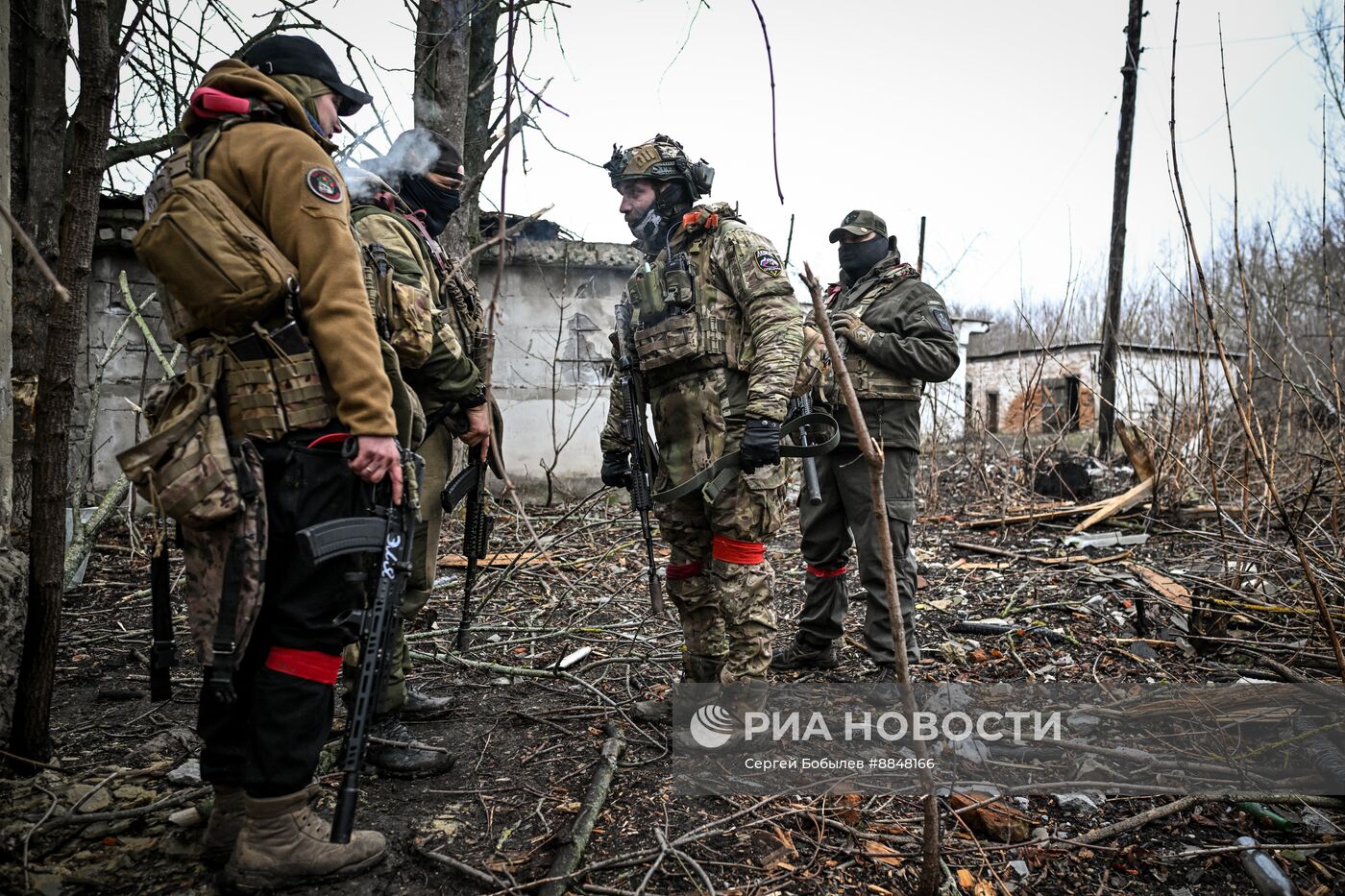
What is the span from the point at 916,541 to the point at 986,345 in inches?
1748

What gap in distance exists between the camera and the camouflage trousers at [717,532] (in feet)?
9.22

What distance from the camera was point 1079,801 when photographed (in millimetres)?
2408

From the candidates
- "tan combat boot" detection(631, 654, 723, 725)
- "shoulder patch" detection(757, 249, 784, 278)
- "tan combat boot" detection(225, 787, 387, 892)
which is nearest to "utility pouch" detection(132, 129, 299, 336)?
"tan combat boot" detection(225, 787, 387, 892)

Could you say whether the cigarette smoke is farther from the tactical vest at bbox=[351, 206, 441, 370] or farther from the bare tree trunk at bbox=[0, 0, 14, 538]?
the bare tree trunk at bbox=[0, 0, 14, 538]

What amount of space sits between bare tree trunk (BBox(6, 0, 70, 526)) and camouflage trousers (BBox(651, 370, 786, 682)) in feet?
6.95

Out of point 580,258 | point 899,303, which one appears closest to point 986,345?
point 580,258

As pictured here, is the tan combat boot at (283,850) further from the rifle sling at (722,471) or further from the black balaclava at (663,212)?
the black balaclava at (663,212)

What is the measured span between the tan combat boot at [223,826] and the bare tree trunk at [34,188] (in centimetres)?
124

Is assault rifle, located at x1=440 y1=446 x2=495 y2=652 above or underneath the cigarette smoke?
underneath

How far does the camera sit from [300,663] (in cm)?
184

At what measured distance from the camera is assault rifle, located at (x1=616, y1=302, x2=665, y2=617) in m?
3.08

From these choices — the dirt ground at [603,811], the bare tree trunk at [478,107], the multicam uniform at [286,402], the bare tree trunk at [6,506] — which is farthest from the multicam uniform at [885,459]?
the bare tree trunk at [478,107]

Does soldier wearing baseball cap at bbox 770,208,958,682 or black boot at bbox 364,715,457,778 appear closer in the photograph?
black boot at bbox 364,715,457,778

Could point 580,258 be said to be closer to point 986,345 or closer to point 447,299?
point 447,299
